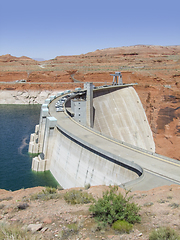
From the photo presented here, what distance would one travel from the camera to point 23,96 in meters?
92.9

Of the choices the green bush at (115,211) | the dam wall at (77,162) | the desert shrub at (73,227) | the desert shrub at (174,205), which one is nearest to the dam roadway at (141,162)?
the dam wall at (77,162)

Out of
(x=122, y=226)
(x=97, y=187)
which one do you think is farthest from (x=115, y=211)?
(x=97, y=187)

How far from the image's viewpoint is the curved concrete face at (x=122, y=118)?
45.8 metres

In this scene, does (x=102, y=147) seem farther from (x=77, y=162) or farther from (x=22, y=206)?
(x=22, y=206)

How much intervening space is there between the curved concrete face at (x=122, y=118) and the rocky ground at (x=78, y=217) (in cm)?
3197

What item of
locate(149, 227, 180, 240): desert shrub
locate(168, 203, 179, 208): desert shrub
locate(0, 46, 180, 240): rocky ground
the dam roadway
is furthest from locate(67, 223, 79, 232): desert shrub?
the dam roadway

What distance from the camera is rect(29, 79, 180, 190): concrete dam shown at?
18734mm

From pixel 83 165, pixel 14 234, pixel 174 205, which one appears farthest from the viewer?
pixel 83 165

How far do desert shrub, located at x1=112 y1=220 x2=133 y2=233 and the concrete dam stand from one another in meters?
6.16

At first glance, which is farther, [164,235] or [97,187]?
[97,187]

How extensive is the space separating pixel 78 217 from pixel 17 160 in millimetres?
26701

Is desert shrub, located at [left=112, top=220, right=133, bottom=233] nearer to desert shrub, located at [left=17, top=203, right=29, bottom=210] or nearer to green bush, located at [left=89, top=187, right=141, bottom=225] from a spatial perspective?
green bush, located at [left=89, top=187, right=141, bottom=225]

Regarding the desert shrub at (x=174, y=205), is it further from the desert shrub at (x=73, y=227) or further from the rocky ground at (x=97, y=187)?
the desert shrub at (x=73, y=227)

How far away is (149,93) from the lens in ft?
176
